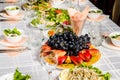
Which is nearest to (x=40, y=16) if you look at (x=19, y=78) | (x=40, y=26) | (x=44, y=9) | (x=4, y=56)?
(x=40, y=26)

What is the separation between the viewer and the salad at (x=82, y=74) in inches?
44.4

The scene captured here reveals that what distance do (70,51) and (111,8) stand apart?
2.05m

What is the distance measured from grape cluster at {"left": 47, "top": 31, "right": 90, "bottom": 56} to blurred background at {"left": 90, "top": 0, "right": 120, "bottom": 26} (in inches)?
49.7

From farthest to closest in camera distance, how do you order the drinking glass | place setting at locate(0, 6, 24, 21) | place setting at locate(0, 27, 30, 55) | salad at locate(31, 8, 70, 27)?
place setting at locate(0, 6, 24, 21) < salad at locate(31, 8, 70, 27) < the drinking glass < place setting at locate(0, 27, 30, 55)

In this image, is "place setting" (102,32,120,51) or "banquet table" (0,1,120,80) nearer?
"banquet table" (0,1,120,80)

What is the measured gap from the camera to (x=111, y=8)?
3266mm

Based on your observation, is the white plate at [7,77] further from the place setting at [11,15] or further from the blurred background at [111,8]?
the blurred background at [111,8]

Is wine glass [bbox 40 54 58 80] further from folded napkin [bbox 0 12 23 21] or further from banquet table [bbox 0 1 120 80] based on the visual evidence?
folded napkin [bbox 0 12 23 21]

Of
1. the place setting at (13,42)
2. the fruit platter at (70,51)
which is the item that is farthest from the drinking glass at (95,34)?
the place setting at (13,42)

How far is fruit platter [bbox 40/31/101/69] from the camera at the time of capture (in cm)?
129

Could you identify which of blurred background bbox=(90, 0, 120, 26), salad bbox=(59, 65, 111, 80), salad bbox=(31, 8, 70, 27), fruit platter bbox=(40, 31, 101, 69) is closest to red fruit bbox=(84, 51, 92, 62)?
fruit platter bbox=(40, 31, 101, 69)

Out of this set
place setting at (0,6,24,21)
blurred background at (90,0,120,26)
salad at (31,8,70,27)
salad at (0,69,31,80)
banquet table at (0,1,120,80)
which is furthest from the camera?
blurred background at (90,0,120,26)

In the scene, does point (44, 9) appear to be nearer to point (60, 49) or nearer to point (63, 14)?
point (63, 14)

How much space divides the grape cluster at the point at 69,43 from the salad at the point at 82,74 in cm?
17
